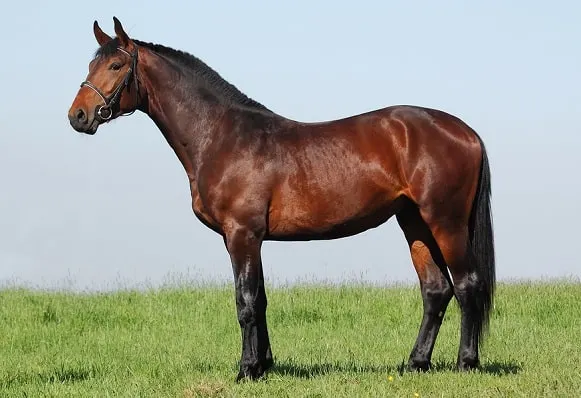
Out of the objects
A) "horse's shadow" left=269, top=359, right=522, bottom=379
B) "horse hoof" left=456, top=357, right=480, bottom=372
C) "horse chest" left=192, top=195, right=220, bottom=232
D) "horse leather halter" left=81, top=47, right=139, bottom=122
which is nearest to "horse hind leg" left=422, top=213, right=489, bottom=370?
"horse hoof" left=456, top=357, right=480, bottom=372

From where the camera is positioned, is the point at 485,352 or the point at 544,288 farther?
the point at 544,288

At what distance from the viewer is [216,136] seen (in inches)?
310

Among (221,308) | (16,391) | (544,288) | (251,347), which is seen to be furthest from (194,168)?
(544,288)

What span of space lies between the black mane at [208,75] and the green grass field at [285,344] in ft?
8.01

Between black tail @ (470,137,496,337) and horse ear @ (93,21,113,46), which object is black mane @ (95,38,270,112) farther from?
black tail @ (470,137,496,337)

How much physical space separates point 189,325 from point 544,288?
549cm

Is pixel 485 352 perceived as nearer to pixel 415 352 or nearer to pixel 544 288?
pixel 415 352

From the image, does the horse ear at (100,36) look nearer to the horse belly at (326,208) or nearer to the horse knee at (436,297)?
the horse belly at (326,208)

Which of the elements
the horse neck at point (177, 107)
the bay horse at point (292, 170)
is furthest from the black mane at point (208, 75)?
the horse neck at point (177, 107)

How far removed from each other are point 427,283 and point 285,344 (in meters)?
2.56

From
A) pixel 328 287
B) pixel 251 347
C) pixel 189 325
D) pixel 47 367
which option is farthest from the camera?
pixel 328 287

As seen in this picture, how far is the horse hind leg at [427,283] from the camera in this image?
8.23m

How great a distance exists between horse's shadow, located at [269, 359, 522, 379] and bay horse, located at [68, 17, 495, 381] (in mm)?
195

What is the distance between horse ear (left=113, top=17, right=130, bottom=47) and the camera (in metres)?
7.82
